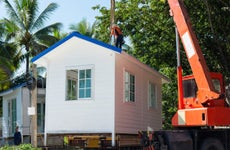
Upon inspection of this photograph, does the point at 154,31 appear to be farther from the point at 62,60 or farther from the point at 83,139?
the point at 83,139

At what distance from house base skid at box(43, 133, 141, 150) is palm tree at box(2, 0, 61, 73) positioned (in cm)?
1557

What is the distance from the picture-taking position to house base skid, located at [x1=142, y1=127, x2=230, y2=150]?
12.1 metres

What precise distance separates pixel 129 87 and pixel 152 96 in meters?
3.62

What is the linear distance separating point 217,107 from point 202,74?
109cm

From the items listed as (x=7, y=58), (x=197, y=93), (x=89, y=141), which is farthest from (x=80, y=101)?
(x=7, y=58)

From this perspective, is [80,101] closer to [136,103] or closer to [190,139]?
[136,103]

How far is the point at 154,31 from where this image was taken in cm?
2194

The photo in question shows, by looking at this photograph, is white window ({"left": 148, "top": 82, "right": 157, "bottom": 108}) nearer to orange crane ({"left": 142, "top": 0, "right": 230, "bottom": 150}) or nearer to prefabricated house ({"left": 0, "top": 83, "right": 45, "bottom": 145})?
orange crane ({"left": 142, "top": 0, "right": 230, "bottom": 150})

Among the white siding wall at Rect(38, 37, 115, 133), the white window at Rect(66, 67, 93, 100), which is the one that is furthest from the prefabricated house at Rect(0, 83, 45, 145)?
the white window at Rect(66, 67, 93, 100)

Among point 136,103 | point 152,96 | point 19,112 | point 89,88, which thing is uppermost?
point 89,88

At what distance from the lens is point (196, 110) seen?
12.1 metres

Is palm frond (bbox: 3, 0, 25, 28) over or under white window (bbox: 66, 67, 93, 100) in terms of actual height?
over

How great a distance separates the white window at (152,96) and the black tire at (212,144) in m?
6.05

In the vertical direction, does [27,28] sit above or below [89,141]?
above
